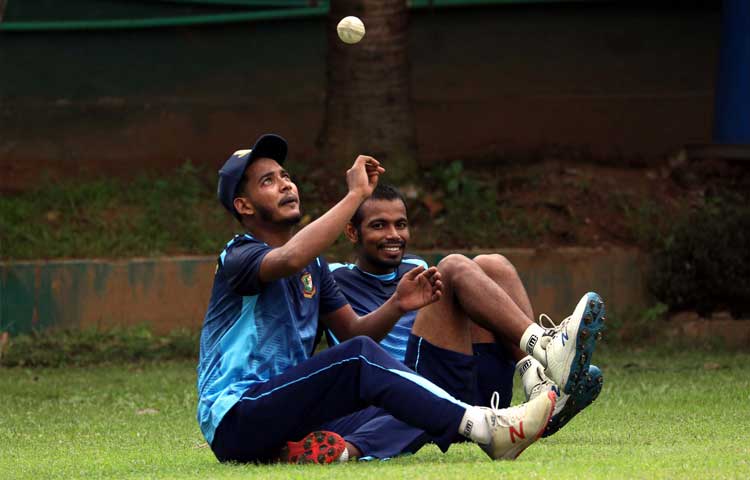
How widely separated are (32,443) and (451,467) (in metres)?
3.04

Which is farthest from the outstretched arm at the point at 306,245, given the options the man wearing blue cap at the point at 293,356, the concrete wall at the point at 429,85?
the concrete wall at the point at 429,85

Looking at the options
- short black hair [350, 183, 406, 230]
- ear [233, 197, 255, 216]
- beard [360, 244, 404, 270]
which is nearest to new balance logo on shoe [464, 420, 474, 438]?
ear [233, 197, 255, 216]

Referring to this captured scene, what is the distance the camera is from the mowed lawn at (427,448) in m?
5.18

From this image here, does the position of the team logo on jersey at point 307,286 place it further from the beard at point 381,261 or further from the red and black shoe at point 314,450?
the beard at point 381,261

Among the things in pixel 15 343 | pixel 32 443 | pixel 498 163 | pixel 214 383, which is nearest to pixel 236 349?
pixel 214 383

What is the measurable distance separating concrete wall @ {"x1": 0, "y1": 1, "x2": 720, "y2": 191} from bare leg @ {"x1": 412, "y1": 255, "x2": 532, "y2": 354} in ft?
21.8

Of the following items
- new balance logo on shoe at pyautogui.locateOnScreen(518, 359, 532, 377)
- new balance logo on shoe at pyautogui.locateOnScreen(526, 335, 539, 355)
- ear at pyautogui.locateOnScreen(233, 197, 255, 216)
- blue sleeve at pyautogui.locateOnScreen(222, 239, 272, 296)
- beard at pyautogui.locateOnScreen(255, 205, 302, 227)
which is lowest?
new balance logo on shoe at pyautogui.locateOnScreen(518, 359, 532, 377)

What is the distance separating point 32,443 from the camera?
7.36 metres

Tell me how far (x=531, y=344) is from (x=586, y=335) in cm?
45

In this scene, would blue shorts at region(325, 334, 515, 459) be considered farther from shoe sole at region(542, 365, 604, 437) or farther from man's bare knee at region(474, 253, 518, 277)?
shoe sole at region(542, 365, 604, 437)

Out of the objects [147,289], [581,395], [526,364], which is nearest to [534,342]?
[526,364]

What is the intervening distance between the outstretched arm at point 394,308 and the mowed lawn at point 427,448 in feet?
1.83

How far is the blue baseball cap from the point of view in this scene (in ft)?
18.9

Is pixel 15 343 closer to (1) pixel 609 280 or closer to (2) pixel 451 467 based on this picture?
(1) pixel 609 280
